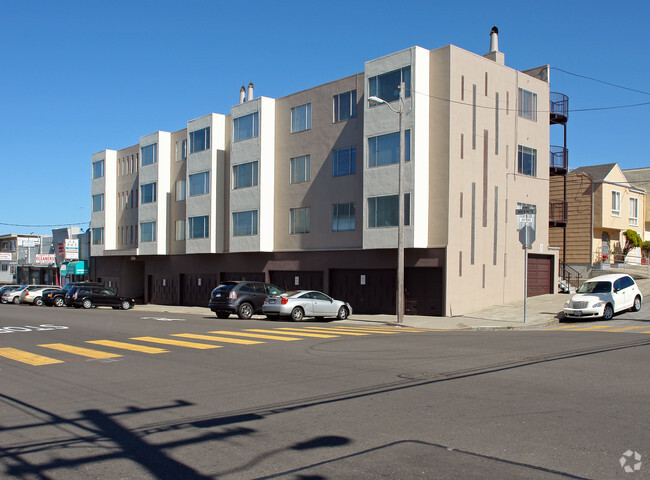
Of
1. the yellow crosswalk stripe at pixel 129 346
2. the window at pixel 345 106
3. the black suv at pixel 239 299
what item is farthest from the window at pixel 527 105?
the yellow crosswalk stripe at pixel 129 346

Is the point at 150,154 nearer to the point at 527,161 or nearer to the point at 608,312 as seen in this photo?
the point at 527,161

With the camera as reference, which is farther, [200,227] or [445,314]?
[200,227]

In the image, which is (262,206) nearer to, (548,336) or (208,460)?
(548,336)

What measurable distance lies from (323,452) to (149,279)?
150 feet

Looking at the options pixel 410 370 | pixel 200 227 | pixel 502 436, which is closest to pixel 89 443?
pixel 502 436

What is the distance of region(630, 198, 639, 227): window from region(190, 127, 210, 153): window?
99.1ft

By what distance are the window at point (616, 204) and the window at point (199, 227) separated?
90.4 ft

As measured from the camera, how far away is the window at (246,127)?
3769 centimetres

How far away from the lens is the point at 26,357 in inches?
540

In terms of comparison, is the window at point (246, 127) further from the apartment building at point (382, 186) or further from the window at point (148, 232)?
the window at point (148, 232)

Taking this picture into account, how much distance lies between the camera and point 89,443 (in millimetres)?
6742

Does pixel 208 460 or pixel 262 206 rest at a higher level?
pixel 262 206

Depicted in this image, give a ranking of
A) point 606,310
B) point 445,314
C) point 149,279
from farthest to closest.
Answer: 1. point 149,279
2. point 445,314
3. point 606,310

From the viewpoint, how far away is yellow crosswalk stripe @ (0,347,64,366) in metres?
12.9
